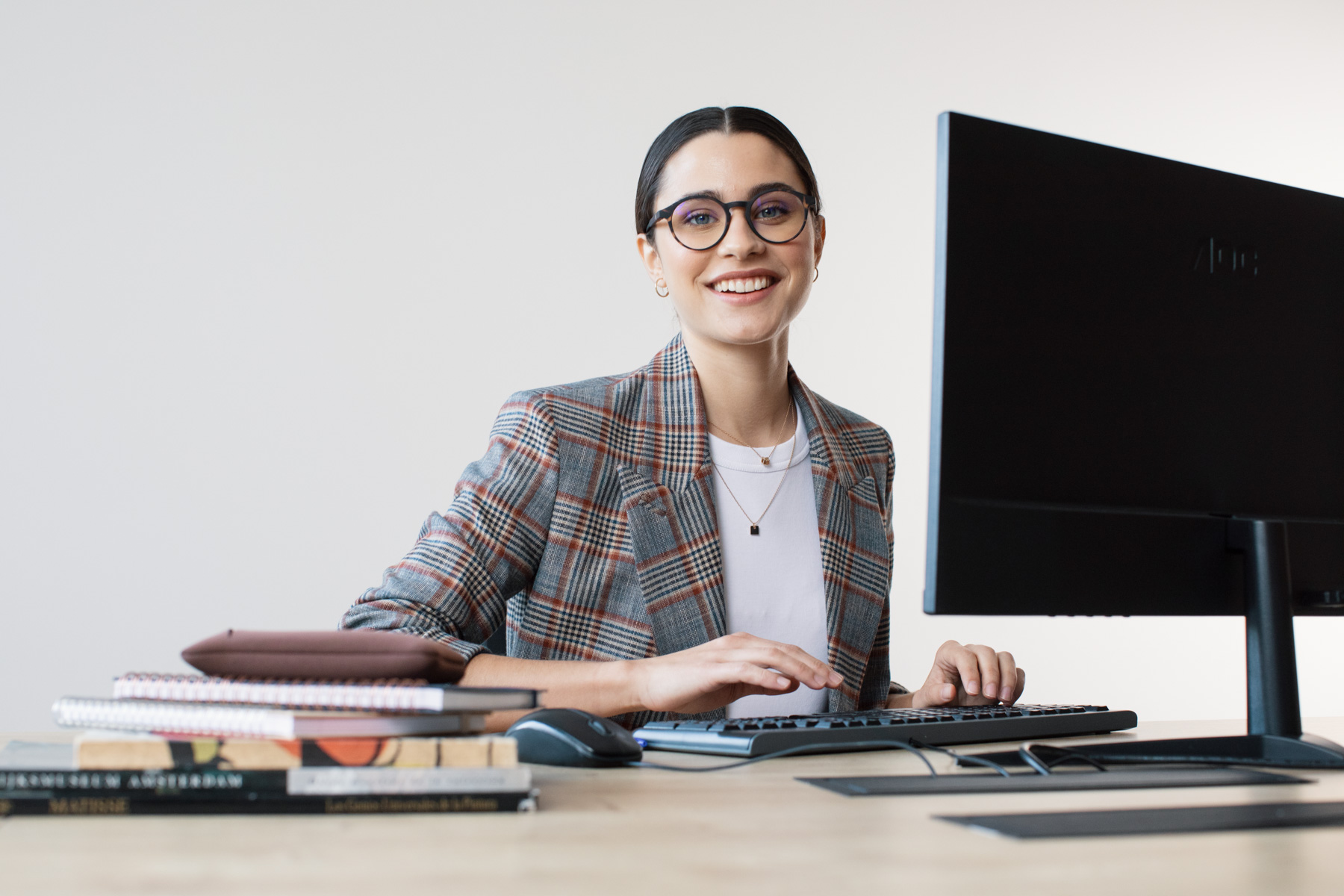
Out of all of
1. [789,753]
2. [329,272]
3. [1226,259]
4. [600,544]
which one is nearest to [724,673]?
[789,753]

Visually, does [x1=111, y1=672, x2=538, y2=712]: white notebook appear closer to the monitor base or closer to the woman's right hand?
the woman's right hand

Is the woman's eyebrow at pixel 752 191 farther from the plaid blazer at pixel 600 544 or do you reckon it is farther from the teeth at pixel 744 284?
the plaid blazer at pixel 600 544

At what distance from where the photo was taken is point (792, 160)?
5.43 feet

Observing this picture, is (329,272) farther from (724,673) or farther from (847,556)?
(724,673)

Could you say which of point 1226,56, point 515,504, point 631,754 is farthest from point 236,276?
point 1226,56

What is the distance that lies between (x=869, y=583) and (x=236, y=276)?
5.76ft

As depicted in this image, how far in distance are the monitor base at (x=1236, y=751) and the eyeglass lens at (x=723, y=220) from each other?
894 mm

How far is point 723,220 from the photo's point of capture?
1589 mm

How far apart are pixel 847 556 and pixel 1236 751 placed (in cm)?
74

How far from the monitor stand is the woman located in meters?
0.35

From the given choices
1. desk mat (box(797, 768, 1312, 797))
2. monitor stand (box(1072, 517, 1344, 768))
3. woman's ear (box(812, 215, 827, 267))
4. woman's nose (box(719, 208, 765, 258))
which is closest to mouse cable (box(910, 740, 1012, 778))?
desk mat (box(797, 768, 1312, 797))

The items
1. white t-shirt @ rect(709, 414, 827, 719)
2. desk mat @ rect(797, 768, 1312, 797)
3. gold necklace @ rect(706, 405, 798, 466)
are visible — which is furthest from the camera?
gold necklace @ rect(706, 405, 798, 466)

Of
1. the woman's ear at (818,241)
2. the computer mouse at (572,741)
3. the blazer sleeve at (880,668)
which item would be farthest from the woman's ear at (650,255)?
the computer mouse at (572,741)

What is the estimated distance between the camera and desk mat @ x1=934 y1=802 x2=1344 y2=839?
0.58 m
